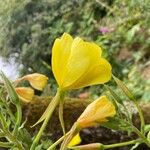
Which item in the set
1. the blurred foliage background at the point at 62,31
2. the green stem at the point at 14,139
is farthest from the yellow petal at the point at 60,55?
the blurred foliage background at the point at 62,31

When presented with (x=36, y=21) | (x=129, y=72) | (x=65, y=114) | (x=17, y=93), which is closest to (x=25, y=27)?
(x=36, y=21)

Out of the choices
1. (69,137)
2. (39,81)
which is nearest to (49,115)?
(69,137)

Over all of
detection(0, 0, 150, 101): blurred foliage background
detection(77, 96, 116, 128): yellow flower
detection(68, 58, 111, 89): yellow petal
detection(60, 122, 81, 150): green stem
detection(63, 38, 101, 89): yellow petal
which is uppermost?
detection(63, 38, 101, 89): yellow petal

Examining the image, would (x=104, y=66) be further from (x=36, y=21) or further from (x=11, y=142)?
(x=36, y=21)

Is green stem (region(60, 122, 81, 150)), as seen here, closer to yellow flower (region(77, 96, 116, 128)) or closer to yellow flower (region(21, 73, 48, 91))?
yellow flower (region(77, 96, 116, 128))

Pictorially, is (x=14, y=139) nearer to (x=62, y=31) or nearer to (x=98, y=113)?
(x=98, y=113)

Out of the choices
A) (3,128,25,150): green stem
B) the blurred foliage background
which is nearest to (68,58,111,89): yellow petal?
(3,128,25,150): green stem
